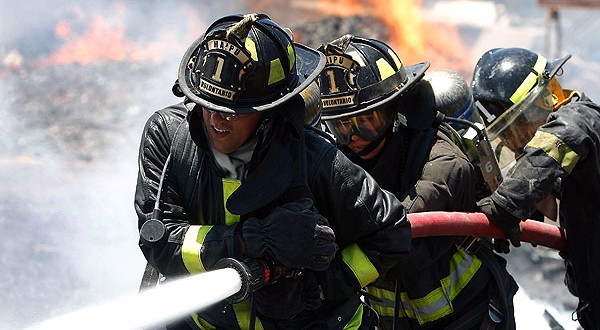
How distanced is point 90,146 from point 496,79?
359 inches

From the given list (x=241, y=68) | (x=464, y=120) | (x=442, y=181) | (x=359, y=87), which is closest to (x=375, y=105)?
(x=359, y=87)

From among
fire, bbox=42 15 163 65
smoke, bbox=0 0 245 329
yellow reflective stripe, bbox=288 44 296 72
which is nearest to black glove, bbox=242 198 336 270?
yellow reflective stripe, bbox=288 44 296 72

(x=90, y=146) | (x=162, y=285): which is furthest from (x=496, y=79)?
(x=90, y=146)

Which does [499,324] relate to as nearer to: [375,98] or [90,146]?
[375,98]

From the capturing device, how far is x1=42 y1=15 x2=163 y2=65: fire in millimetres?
18703

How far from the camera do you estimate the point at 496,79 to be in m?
5.17

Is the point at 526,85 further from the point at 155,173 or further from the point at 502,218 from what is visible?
the point at 155,173

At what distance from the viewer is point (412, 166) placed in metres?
4.32

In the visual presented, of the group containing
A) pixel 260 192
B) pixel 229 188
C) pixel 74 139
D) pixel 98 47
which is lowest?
pixel 260 192

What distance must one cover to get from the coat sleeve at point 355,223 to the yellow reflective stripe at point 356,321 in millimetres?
150

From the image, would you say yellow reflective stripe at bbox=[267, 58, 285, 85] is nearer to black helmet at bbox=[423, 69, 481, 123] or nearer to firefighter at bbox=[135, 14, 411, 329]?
firefighter at bbox=[135, 14, 411, 329]

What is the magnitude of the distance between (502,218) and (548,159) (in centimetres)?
37

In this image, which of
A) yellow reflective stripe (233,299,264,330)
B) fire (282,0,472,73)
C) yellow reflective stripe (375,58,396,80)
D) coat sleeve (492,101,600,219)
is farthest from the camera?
fire (282,0,472,73)

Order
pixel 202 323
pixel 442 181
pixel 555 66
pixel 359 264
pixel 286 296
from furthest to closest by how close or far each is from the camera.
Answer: pixel 555 66 → pixel 442 181 → pixel 202 323 → pixel 359 264 → pixel 286 296
